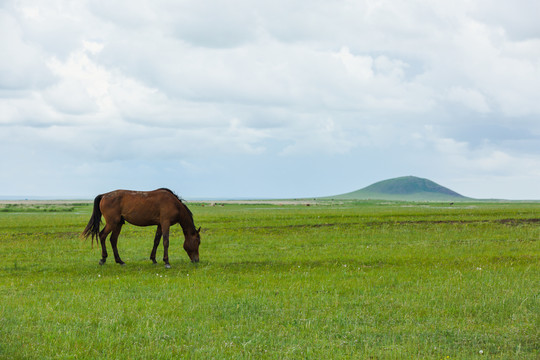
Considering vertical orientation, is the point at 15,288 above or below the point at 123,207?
below

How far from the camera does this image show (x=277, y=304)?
12.9 m

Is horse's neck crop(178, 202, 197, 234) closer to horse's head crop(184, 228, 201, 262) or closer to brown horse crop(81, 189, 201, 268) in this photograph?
brown horse crop(81, 189, 201, 268)

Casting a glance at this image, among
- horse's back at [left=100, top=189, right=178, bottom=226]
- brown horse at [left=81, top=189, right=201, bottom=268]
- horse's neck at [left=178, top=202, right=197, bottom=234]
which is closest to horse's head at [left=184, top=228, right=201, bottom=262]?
brown horse at [left=81, top=189, right=201, bottom=268]

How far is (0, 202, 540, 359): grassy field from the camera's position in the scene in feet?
31.7

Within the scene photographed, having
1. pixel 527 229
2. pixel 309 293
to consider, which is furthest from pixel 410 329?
pixel 527 229

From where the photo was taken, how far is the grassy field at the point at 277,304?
31.7 ft

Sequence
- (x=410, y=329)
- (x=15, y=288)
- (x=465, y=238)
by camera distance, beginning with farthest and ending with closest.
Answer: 1. (x=465, y=238)
2. (x=15, y=288)
3. (x=410, y=329)

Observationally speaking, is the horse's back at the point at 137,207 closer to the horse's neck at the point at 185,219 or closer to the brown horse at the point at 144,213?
the brown horse at the point at 144,213

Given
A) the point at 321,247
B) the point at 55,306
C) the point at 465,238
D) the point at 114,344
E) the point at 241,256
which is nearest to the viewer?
the point at 114,344

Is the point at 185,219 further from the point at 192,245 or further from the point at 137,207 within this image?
the point at 137,207

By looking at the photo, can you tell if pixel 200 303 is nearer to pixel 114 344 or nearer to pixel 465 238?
pixel 114 344

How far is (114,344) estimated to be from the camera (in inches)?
390

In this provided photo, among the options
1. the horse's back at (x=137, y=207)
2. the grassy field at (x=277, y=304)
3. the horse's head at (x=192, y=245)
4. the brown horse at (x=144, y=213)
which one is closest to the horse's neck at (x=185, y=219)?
the brown horse at (x=144, y=213)

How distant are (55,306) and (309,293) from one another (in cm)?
675
